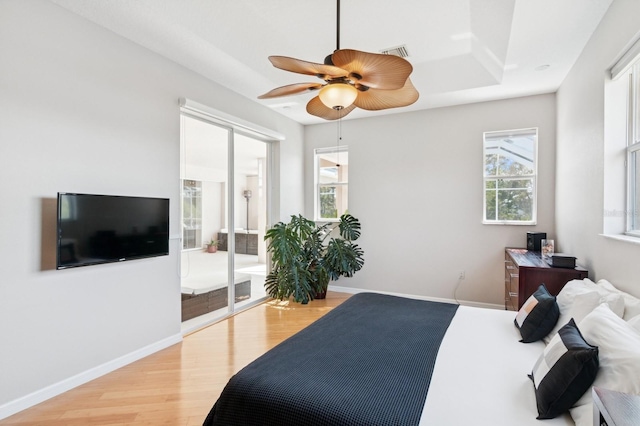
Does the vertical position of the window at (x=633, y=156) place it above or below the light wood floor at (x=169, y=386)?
above

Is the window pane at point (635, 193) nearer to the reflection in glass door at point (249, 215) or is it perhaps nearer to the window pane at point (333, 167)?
the window pane at point (333, 167)

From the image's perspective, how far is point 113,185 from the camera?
9.20 feet

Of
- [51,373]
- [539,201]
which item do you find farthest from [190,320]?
[539,201]

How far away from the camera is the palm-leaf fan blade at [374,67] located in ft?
5.33

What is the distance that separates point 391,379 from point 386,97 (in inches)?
68.6

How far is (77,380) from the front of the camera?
2.53 metres

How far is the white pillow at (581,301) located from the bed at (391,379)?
0.23 feet

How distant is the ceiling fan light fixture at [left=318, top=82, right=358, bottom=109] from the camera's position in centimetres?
192

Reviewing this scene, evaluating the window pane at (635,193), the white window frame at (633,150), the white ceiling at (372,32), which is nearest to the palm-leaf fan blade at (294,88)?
the white ceiling at (372,32)

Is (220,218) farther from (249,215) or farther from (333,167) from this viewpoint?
(333,167)

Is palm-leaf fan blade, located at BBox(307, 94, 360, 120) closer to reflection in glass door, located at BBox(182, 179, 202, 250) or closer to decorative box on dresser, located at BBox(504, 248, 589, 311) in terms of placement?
reflection in glass door, located at BBox(182, 179, 202, 250)

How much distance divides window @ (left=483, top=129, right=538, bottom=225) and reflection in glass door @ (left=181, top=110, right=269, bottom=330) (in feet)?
10.8

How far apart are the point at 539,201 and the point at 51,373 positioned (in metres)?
5.31

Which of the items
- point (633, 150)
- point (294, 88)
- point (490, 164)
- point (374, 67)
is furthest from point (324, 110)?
point (490, 164)
